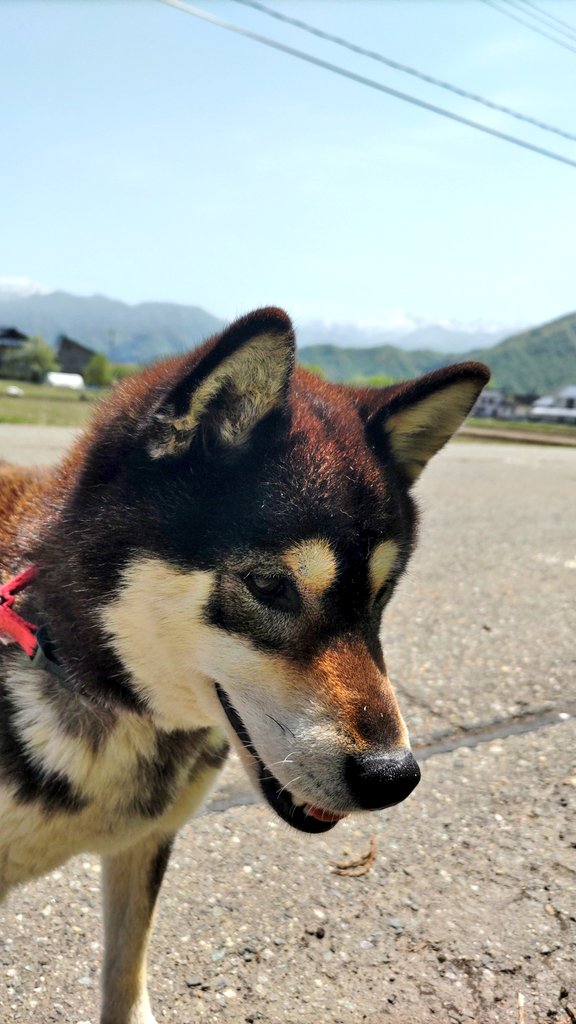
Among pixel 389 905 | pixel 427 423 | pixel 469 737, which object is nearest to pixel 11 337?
pixel 469 737

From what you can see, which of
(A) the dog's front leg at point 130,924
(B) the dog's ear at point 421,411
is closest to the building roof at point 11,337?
(B) the dog's ear at point 421,411

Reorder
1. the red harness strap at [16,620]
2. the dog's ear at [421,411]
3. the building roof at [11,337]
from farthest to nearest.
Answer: the building roof at [11,337] < the dog's ear at [421,411] < the red harness strap at [16,620]

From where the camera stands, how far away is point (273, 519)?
174cm

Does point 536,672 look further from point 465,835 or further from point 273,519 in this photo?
point 273,519

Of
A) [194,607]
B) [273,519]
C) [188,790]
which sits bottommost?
[188,790]

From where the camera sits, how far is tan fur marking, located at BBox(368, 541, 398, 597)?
1835 mm

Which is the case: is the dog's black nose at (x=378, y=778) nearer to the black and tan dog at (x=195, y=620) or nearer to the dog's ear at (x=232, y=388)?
the black and tan dog at (x=195, y=620)

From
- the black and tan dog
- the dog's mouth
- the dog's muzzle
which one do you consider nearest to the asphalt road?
the black and tan dog

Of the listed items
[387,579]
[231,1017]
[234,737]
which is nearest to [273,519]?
[387,579]

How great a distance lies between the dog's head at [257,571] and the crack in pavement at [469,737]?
3.36 feet

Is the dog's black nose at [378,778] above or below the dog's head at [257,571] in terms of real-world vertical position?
below

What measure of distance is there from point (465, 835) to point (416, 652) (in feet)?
5.16

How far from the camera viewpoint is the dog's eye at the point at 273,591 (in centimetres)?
172

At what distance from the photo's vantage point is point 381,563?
187 centimetres
